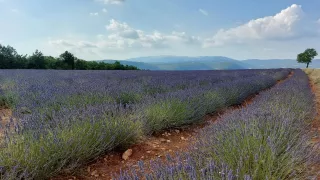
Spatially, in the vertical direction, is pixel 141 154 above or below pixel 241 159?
below

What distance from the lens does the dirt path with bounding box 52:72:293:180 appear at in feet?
7.32

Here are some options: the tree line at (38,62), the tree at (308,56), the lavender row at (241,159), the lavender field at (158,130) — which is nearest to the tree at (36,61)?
the tree line at (38,62)

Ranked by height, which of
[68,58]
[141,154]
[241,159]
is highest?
[68,58]

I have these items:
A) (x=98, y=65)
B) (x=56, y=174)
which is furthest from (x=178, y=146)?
(x=98, y=65)

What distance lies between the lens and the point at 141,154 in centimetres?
278

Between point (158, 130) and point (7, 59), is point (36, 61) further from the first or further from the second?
point (158, 130)

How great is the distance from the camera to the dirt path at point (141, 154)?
2.23m

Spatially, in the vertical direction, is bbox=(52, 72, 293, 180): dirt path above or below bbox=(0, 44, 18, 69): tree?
below

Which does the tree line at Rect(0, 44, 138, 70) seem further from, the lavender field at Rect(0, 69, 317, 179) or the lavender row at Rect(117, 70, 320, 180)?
the lavender row at Rect(117, 70, 320, 180)

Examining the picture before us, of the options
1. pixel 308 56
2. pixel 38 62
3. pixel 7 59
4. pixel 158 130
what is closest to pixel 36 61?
pixel 38 62

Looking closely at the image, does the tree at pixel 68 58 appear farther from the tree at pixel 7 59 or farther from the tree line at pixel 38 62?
the tree at pixel 7 59

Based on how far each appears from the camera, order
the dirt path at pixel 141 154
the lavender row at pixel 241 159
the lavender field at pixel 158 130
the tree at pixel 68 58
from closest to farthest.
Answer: the lavender row at pixel 241 159 < the lavender field at pixel 158 130 < the dirt path at pixel 141 154 < the tree at pixel 68 58

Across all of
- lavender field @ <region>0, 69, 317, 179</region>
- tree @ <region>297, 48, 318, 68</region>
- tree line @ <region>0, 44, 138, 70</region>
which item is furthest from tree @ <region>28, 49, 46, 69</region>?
tree @ <region>297, 48, 318, 68</region>

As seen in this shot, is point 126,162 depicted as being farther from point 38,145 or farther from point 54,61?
point 54,61
